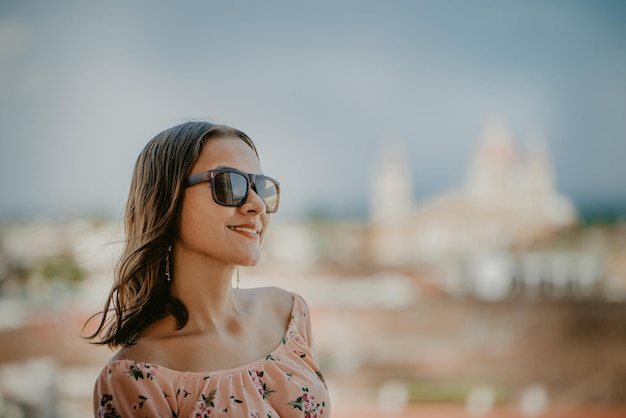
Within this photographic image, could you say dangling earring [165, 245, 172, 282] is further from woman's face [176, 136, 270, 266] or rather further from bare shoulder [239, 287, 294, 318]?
bare shoulder [239, 287, 294, 318]

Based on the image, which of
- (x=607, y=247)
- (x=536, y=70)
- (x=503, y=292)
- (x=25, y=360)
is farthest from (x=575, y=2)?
(x=25, y=360)

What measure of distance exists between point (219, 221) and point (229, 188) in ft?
0.14

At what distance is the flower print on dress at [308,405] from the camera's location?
2.89 ft

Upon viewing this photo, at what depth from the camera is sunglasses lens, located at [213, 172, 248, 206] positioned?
87 cm

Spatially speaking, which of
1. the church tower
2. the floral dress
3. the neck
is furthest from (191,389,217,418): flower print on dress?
the church tower

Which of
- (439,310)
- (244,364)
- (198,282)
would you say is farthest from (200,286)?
(439,310)

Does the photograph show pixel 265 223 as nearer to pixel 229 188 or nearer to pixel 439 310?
pixel 229 188

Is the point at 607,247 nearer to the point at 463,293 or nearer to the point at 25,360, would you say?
the point at 463,293

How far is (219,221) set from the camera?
0.88 metres

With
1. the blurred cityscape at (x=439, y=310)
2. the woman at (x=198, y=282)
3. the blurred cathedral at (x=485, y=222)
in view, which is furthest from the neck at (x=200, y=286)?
the blurred cathedral at (x=485, y=222)

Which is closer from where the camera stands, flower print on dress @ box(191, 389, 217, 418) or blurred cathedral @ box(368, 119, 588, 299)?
flower print on dress @ box(191, 389, 217, 418)

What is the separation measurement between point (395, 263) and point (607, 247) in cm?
439

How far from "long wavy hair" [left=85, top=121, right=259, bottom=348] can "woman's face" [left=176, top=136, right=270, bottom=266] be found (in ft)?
0.04

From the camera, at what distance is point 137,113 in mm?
14586
